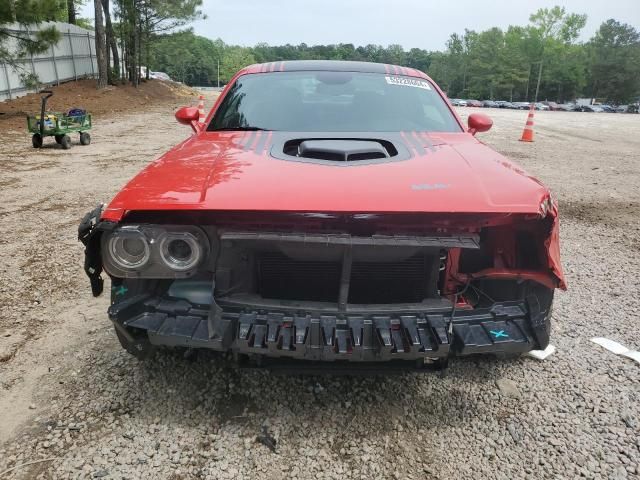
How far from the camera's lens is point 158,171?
2.18m

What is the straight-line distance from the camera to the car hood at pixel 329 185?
1798 mm

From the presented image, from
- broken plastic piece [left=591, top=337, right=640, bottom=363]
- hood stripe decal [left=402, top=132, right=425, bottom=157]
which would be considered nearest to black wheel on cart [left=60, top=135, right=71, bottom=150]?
hood stripe decal [left=402, top=132, right=425, bottom=157]

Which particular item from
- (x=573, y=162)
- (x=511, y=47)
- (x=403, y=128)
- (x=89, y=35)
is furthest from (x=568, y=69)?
(x=403, y=128)

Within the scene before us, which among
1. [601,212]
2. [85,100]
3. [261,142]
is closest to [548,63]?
[85,100]

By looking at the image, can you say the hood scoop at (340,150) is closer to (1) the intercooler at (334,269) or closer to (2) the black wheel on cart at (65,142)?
(1) the intercooler at (334,269)

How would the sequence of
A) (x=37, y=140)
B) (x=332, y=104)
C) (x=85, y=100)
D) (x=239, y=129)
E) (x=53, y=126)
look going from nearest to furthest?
(x=239, y=129) < (x=332, y=104) < (x=53, y=126) < (x=37, y=140) < (x=85, y=100)

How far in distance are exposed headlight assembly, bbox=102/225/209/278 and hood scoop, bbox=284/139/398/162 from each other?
70 centimetres

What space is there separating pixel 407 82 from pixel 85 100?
18.0 meters

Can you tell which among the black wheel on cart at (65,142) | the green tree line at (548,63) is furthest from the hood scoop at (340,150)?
the green tree line at (548,63)

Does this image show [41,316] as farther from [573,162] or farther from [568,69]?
[568,69]

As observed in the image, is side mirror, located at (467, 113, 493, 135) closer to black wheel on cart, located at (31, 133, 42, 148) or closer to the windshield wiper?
the windshield wiper

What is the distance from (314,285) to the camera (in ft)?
6.70

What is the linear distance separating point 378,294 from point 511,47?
8096 centimetres

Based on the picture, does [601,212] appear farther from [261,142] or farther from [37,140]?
[37,140]
